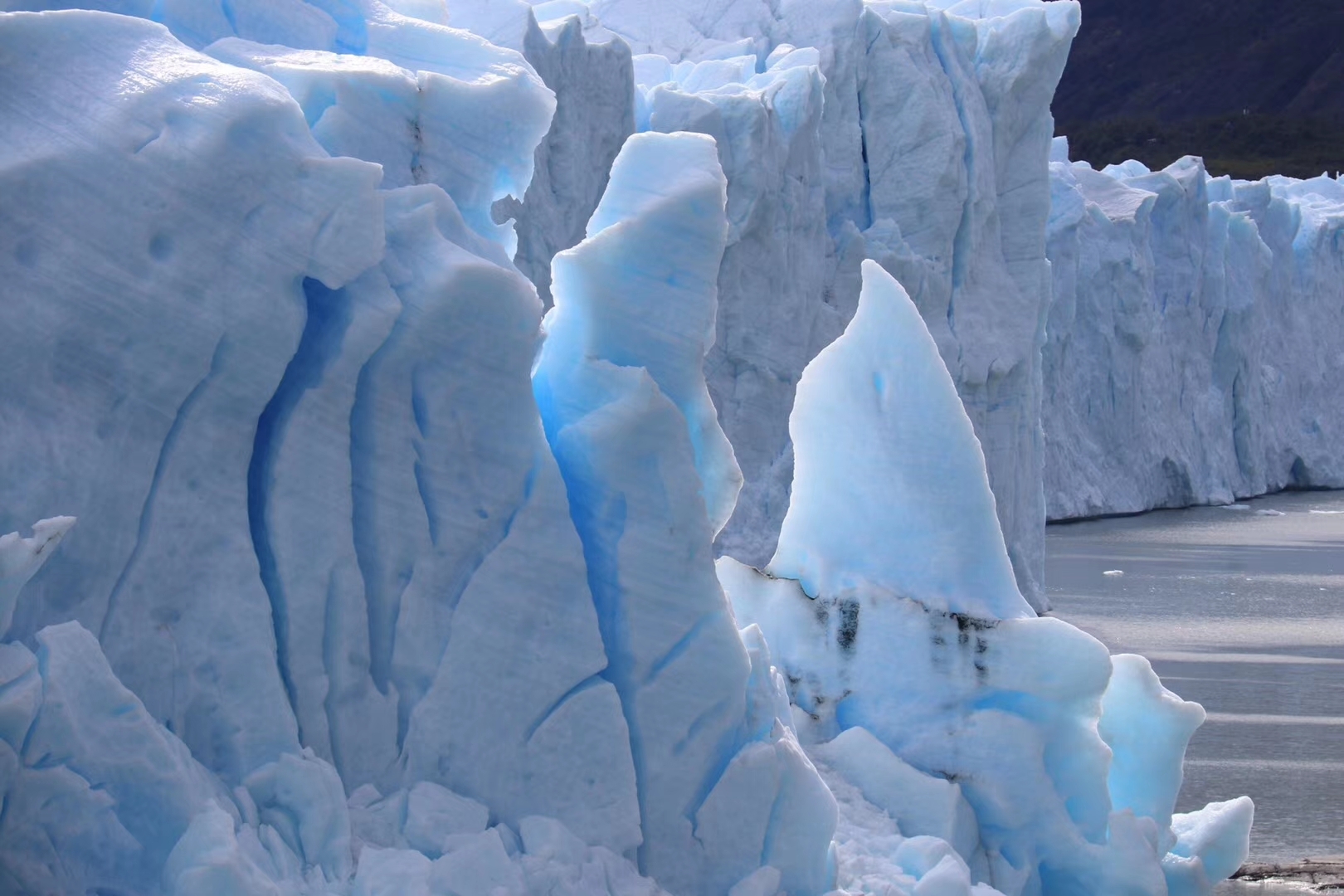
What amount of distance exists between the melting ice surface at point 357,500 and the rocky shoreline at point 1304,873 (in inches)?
75.9

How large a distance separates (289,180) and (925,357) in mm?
2742

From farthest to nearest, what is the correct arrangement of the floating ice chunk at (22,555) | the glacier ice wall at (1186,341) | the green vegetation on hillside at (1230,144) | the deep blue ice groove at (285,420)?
the green vegetation on hillside at (1230,144)
the glacier ice wall at (1186,341)
the deep blue ice groove at (285,420)
the floating ice chunk at (22,555)

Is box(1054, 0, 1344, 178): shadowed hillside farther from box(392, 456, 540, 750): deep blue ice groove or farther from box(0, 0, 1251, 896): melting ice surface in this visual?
box(392, 456, 540, 750): deep blue ice groove

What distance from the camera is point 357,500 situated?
4172mm

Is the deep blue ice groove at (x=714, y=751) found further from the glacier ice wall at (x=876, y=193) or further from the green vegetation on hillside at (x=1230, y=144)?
the green vegetation on hillside at (x=1230, y=144)

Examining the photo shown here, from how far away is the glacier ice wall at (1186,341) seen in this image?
21250 mm

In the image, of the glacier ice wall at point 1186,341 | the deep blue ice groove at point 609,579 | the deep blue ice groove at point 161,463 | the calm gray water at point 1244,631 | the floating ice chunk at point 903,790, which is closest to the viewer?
the deep blue ice groove at point 161,463

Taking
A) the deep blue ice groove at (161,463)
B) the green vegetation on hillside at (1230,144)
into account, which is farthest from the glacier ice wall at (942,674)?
the green vegetation on hillside at (1230,144)

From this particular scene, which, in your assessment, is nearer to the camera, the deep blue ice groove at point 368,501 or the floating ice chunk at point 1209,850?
the deep blue ice groove at point 368,501

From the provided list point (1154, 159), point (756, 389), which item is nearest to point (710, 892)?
point (756, 389)

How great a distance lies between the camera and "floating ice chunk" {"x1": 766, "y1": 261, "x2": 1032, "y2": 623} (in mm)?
6125

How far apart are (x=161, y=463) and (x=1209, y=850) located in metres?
4.01

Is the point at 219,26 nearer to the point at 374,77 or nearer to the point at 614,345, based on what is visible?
the point at 374,77

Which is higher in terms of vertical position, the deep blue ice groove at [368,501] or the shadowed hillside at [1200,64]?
the deep blue ice groove at [368,501]
